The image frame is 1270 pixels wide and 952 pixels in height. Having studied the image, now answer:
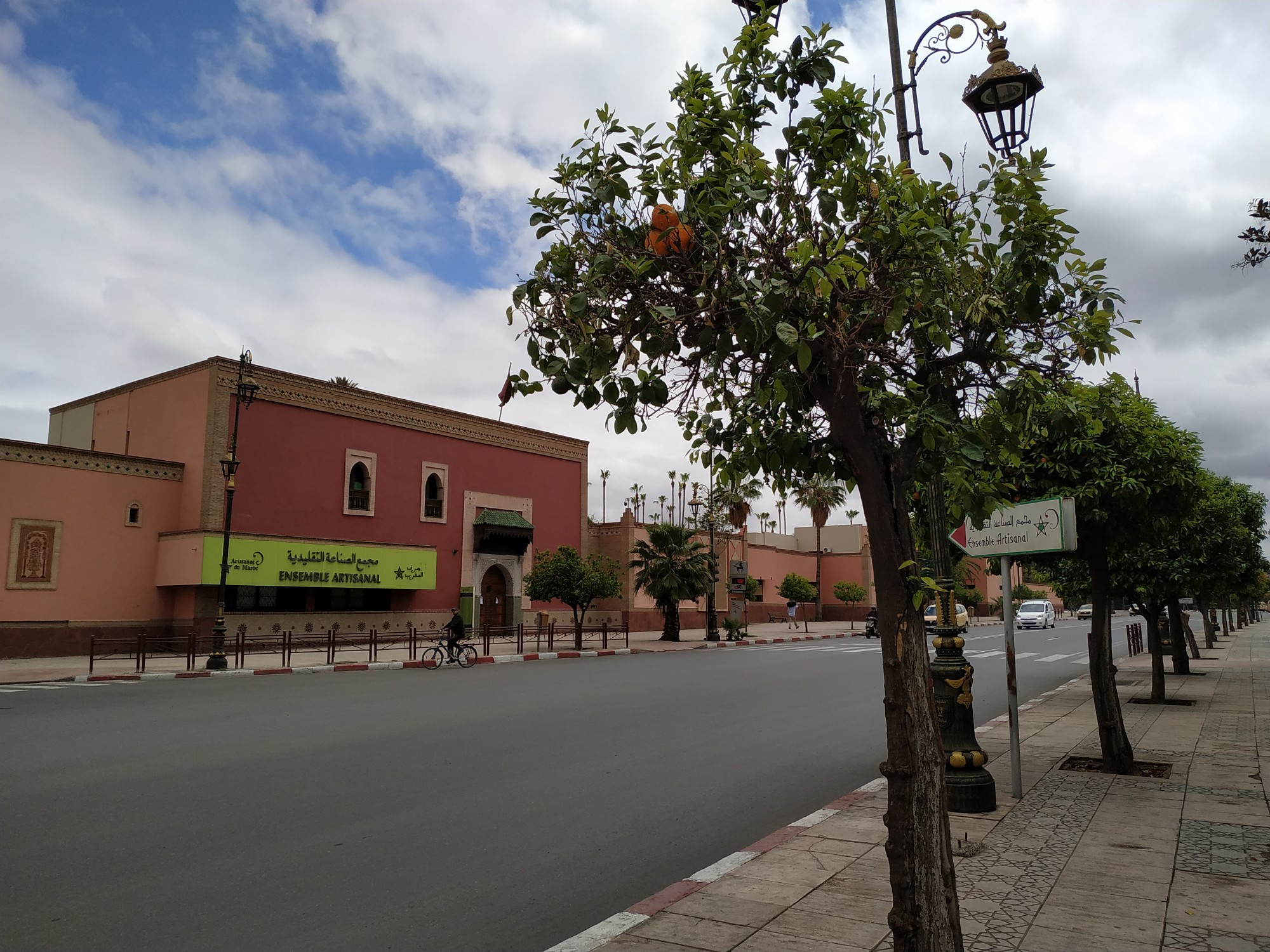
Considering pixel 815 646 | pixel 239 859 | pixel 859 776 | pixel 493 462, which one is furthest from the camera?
pixel 493 462

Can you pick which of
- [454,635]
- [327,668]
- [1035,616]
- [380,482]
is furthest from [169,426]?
[1035,616]

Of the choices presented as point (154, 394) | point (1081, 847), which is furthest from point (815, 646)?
point (1081, 847)

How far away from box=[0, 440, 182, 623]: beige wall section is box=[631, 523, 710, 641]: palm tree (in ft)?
54.6

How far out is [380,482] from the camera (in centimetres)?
3288

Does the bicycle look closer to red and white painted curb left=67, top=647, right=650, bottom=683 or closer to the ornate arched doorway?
red and white painted curb left=67, top=647, right=650, bottom=683

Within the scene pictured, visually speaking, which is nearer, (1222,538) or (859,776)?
(859,776)

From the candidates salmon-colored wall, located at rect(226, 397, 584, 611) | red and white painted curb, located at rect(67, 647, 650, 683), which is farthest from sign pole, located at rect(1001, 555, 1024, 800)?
salmon-colored wall, located at rect(226, 397, 584, 611)

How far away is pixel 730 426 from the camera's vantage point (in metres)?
4.59

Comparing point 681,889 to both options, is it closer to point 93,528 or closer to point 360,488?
point 93,528

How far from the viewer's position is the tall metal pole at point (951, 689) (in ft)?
22.8

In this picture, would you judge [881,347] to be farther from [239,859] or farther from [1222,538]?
[1222,538]

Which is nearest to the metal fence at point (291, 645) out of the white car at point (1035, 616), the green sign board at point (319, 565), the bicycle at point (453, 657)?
the bicycle at point (453, 657)

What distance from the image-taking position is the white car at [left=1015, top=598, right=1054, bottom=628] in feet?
171

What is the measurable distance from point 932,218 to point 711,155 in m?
1.08
